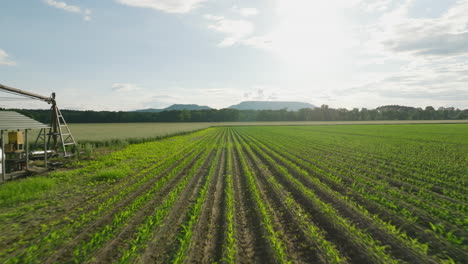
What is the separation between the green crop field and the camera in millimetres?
5605

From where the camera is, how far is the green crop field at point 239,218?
561 centimetres

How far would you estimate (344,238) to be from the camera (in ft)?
20.6

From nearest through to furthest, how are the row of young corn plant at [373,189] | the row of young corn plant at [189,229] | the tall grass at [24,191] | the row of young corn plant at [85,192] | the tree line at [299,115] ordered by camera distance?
the row of young corn plant at [189,229]
the row of young corn plant at [85,192]
the row of young corn plant at [373,189]
the tall grass at [24,191]
the tree line at [299,115]

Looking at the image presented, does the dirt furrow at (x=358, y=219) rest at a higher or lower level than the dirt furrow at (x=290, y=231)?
higher

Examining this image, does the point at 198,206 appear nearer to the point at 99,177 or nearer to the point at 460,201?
the point at 99,177

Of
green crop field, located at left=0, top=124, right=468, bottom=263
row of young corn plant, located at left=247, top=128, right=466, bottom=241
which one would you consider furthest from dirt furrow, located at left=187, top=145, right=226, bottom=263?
row of young corn plant, located at left=247, top=128, right=466, bottom=241

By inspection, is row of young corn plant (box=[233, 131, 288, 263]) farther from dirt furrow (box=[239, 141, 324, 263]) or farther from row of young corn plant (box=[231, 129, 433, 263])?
row of young corn plant (box=[231, 129, 433, 263])

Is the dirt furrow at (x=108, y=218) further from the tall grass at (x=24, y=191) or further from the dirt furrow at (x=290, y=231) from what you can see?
the dirt furrow at (x=290, y=231)

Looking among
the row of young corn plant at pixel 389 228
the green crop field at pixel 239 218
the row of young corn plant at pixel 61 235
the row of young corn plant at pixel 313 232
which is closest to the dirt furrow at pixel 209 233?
the green crop field at pixel 239 218

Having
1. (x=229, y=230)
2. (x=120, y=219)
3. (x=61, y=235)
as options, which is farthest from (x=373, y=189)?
(x=61, y=235)

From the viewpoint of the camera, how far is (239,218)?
301 inches

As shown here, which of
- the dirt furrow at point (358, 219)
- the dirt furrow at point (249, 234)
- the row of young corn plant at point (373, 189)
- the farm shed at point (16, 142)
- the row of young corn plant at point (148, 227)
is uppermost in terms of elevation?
the farm shed at point (16, 142)

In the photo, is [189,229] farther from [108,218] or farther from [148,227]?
[108,218]

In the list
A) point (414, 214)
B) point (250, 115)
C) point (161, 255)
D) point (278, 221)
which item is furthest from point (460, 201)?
point (250, 115)
